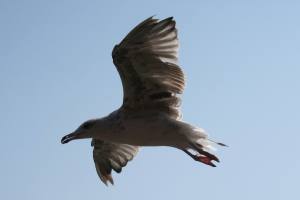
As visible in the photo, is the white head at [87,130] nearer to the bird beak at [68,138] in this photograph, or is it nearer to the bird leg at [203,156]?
the bird beak at [68,138]

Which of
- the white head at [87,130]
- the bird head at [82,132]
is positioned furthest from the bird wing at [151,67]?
the bird head at [82,132]

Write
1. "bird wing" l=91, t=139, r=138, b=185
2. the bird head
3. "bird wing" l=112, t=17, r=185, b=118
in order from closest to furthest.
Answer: "bird wing" l=112, t=17, r=185, b=118 → the bird head → "bird wing" l=91, t=139, r=138, b=185

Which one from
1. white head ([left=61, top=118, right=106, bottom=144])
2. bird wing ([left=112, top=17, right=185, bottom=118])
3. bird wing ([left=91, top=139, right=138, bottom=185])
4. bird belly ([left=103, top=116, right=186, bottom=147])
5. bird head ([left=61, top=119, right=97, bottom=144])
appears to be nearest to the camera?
bird wing ([left=112, top=17, right=185, bottom=118])

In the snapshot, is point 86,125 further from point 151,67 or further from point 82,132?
point 151,67

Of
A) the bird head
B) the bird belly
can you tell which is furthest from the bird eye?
the bird belly

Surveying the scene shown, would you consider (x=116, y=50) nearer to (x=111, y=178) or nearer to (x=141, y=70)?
(x=141, y=70)

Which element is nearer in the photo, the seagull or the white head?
the seagull

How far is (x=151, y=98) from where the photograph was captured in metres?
11.0

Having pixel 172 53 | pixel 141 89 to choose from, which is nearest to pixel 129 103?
pixel 141 89

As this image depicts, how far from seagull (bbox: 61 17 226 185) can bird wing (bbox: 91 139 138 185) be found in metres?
2.32

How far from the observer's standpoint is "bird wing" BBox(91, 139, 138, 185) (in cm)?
1348

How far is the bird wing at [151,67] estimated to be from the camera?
10492 millimetres

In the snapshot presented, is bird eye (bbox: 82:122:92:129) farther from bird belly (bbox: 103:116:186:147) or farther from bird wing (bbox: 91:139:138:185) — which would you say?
bird wing (bbox: 91:139:138:185)

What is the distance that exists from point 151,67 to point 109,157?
11.0ft
